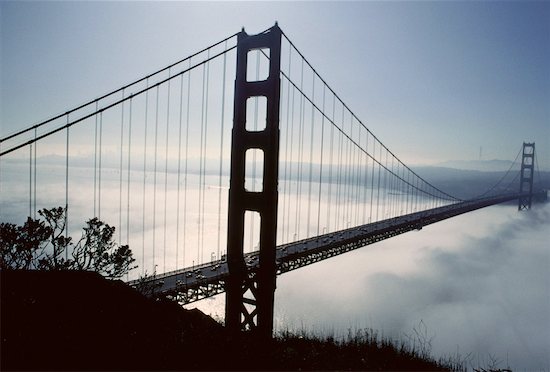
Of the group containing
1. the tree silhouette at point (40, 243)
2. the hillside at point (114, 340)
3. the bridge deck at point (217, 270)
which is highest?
the tree silhouette at point (40, 243)

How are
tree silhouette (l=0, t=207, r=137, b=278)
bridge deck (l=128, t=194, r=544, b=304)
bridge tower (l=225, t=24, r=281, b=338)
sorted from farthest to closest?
bridge deck (l=128, t=194, r=544, b=304) < tree silhouette (l=0, t=207, r=137, b=278) < bridge tower (l=225, t=24, r=281, b=338)

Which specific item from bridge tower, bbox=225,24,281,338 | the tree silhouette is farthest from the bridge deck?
bridge tower, bbox=225,24,281,338

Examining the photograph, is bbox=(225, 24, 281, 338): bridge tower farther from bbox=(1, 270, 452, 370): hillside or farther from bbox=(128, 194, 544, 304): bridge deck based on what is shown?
bbox=(1, 270, 452, 370): hillside

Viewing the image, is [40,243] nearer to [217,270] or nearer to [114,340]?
[114,340]

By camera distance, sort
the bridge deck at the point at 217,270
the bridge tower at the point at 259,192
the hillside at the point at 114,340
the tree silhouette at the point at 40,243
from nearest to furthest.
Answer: the hillside at the point at 114,340, the bridge tower at the point at 259,192, the tree silhouette at the point at 40,243, the bridge deck at the point at 217,270

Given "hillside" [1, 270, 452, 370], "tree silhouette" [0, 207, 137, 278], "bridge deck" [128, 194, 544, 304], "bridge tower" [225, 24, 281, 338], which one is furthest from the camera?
"bridge deck" [128, 194, 544, 304]

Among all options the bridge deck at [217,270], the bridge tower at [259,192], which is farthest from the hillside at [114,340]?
the bridge tower at [259,192]

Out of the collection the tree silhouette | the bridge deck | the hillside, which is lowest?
the bridge deck

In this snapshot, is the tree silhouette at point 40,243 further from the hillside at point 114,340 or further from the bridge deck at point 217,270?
the hillside at point 114,340

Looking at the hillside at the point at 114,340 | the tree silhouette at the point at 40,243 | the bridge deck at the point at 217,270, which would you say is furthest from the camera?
the bridge deck at the point at 217,270

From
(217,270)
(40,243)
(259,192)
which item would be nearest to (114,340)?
(259,192)
